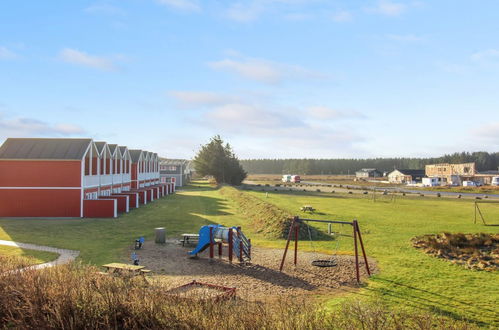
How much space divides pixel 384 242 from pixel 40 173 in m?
27.5

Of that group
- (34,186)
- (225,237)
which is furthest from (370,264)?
(34,186)

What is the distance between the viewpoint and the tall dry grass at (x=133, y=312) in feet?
25.6


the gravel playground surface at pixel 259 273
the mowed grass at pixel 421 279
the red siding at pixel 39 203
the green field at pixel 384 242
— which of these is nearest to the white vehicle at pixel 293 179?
the green field at pixel 384 242

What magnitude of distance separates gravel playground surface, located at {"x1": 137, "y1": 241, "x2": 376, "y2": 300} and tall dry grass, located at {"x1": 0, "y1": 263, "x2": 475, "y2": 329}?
404 centimetres

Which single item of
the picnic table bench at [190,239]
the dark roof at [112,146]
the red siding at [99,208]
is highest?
the dark roof at [112,146]

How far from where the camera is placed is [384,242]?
2347 cm

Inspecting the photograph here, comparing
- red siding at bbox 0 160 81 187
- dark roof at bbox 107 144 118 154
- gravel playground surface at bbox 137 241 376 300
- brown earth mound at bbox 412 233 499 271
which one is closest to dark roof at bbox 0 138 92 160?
red siding at bbox 0 160 81 187

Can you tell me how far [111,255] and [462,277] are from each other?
621 inches

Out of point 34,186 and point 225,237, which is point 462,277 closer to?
point 225,237

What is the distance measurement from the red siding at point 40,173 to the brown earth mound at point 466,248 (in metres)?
26.8

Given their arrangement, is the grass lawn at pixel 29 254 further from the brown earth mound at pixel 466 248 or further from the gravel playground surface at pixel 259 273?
the brown earth mound at pixel 466 248

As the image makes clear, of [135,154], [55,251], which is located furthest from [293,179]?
[55,251]

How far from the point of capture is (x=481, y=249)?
2169 cm

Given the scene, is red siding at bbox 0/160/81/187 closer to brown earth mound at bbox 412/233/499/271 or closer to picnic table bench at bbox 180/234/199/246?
picnic table bench at bbox 180/234/199/246
